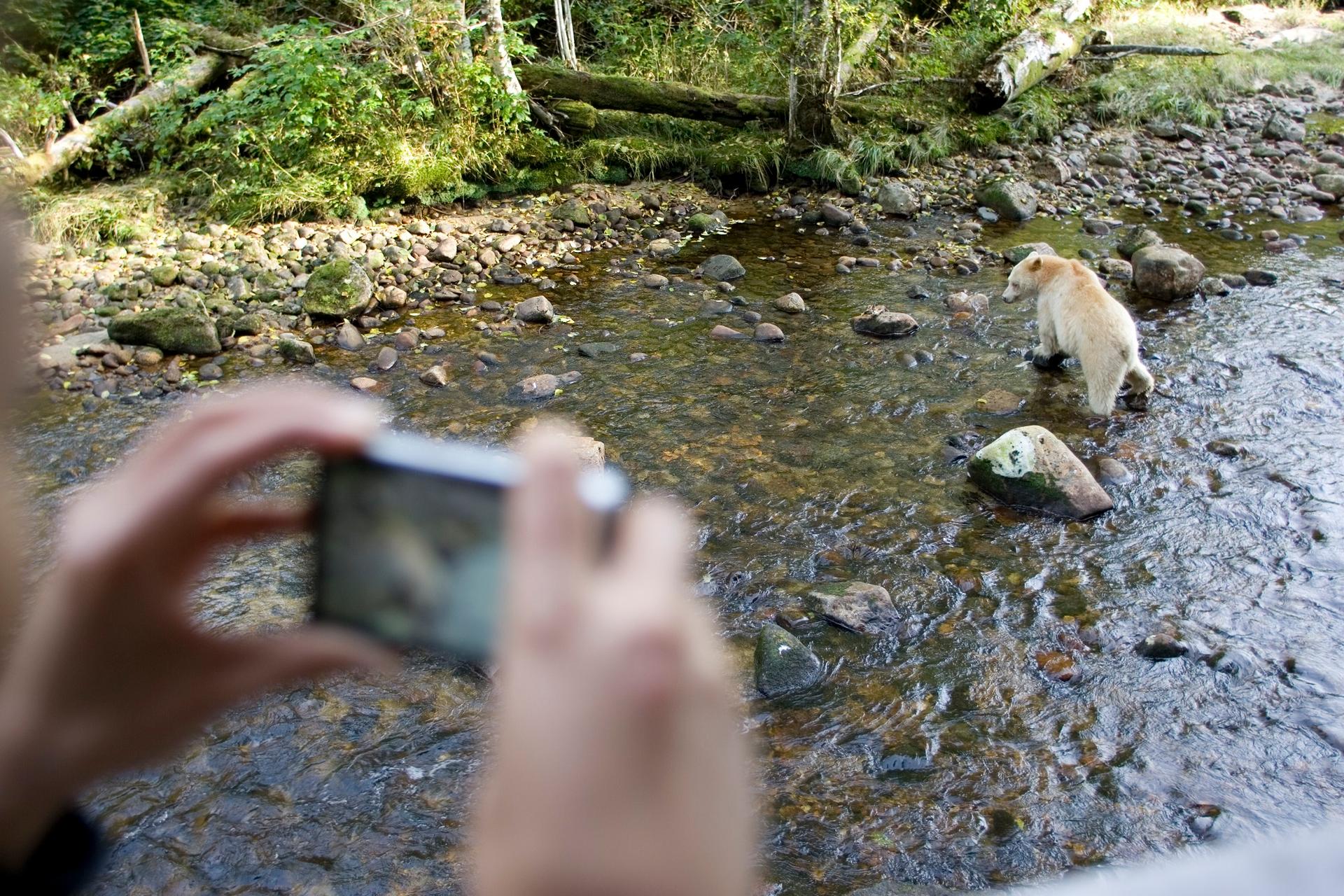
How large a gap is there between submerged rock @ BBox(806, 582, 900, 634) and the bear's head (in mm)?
3940

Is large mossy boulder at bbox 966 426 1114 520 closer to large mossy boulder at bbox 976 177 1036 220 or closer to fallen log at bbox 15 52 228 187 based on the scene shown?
large mossy boulder at bbox 976 177 1036 220

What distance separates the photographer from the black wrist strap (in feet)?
2.43

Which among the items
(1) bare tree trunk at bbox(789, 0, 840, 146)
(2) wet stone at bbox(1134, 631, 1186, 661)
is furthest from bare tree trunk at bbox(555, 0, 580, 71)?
(2) wet stone at bbox(1134, 631, 1186, 661)

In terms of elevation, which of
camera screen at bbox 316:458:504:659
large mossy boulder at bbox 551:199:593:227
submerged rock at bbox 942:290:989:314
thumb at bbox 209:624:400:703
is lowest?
submerged rock at bbox 942:290:989:314

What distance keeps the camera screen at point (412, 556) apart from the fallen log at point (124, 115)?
38.5 ft

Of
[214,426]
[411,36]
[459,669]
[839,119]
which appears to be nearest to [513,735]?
[214,426]

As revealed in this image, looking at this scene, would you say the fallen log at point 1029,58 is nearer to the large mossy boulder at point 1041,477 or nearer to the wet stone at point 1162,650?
the large mossy boulder at point 1041,477

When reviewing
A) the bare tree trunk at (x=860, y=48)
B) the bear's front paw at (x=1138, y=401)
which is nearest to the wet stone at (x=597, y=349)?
the bear's front paw at (x=1138, y=401)

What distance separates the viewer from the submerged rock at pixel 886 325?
8203 mm

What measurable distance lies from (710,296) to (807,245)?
2085 millimetres

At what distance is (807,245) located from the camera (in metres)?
10.6

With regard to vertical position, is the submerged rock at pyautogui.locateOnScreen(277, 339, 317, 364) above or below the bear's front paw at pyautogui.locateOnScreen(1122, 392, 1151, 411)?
above

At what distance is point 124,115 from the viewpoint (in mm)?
11508

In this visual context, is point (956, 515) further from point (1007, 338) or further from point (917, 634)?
point (1007, 338)
